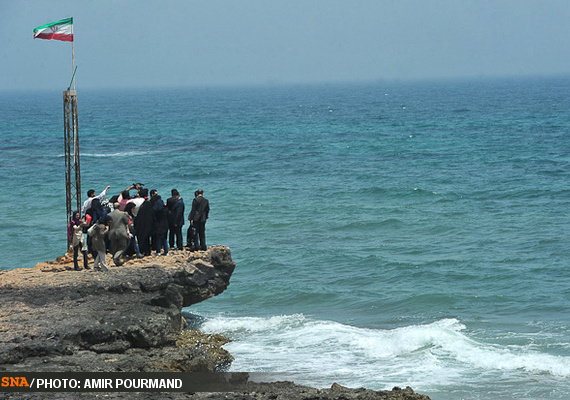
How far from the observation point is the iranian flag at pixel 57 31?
20.2m

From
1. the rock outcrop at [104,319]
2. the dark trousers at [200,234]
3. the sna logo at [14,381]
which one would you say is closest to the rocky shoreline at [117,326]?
the rock outcrop at [104,319]

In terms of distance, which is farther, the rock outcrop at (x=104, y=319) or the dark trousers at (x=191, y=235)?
the dark trousers at (x=191, y=235)

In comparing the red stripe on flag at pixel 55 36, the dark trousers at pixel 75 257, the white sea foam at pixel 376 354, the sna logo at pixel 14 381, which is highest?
the red stripe on flag at pixel 55 36

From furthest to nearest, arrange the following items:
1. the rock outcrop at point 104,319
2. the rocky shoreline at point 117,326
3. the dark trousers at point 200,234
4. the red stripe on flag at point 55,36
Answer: the red stripe on flag at point 55,36
the dark trousers at point 200,234
the rock outcrop at point 104,319
the rocky shoreline at point 117,326

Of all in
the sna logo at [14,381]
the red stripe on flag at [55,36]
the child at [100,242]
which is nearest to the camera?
the sna logo at [14,381]

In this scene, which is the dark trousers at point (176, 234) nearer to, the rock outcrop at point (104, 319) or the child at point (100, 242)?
the rock outcrop at point (104, 319)

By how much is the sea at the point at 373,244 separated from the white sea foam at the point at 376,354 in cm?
6

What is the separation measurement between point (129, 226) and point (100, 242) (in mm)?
1389

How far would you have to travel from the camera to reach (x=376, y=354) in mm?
17266

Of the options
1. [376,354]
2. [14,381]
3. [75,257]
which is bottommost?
[376,354]

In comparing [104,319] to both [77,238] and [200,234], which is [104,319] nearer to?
[77,238]

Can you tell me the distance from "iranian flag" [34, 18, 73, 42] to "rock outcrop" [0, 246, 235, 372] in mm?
6366

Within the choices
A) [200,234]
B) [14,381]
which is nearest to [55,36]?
[200,234]

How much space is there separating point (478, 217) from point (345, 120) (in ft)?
193
